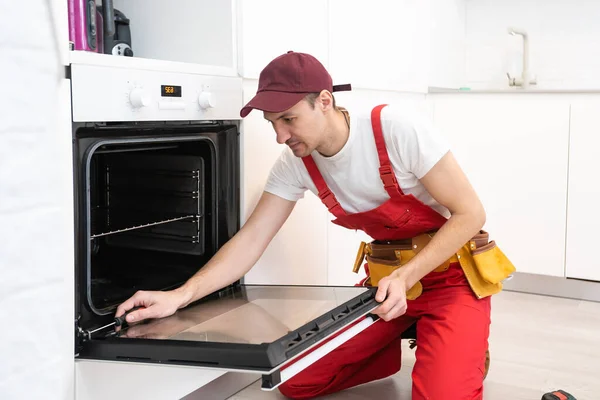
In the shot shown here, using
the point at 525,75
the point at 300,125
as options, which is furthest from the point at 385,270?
the point at 525,75

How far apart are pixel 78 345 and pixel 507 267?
1258 millimetres

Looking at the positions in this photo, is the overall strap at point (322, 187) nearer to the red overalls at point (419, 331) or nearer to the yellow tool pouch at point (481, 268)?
the red overalls at point (419, 331)

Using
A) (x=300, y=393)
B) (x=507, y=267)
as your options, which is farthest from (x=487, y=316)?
(x=300, y=393)

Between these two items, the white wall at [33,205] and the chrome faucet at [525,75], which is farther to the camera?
the chrome faucet at [525,75]

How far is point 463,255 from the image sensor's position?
2.16 metres

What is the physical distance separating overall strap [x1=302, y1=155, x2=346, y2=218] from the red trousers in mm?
358

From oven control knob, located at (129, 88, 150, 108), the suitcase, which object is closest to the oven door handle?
oven control knob, located at (129, 88, 150, 108)

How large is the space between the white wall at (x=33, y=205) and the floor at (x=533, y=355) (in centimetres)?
97

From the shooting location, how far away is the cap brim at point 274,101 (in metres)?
1.77

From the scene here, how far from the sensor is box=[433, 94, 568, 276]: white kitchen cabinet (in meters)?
3.39

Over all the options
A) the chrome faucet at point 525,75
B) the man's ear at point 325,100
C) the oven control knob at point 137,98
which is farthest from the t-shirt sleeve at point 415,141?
the chrome faucet at point 525,75

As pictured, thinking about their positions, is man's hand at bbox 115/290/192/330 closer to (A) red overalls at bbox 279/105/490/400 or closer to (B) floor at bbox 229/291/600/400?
(A) red overalls at bbox 279/105/490/400

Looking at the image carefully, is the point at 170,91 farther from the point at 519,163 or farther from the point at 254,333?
the point at 519,163

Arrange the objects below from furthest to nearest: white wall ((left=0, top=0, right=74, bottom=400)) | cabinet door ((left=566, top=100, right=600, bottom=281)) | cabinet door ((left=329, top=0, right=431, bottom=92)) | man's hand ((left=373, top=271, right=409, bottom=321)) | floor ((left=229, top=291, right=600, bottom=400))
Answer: cabinet door ((left=566, top=100, right=600, bottom=281)), cabinet door ((left=329, top=0, right=431, bottom=92)), floor ((left=229, top=291, right=600, bottom=400)), man's hand ((left=373, top=271, right=409, bottom=321)), white wall ((left=0, top=0, right=74, bottom=400))
